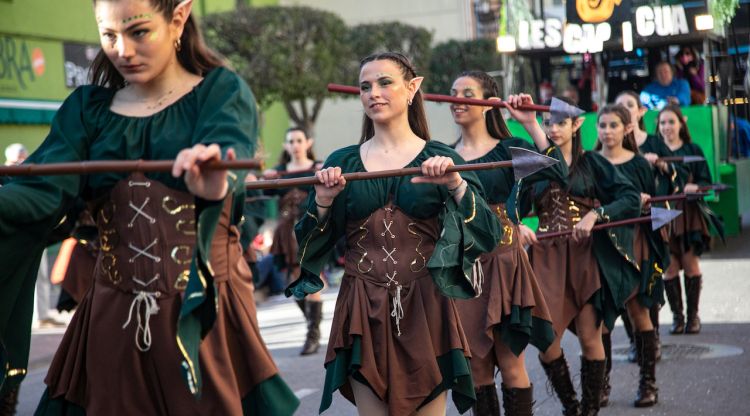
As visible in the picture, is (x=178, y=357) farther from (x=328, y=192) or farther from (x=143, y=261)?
(x=328, y=192)

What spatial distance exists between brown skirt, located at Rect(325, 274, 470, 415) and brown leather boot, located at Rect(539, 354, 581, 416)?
1.89m

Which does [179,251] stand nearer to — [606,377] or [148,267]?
[148,267]

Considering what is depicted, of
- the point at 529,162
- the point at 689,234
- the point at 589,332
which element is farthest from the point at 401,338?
the point at 689,234

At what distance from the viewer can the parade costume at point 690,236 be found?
10.6 meters

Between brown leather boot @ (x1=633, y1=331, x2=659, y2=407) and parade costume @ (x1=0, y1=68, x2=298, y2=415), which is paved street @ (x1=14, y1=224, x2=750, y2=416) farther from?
parade costume @ (x1=0, y1=68, x2=298, y2=415)

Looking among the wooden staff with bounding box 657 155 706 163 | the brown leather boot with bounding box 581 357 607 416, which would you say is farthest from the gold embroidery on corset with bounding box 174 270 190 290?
the wooden staff with bounding box 657 155 706 163

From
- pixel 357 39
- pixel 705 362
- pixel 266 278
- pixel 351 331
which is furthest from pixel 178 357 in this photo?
pixel 357 39

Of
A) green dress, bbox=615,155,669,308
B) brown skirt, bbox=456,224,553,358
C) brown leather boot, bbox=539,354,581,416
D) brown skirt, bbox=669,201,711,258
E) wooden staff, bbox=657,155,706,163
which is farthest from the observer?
brown skirt, bbox=669,201,711,258

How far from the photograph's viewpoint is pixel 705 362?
9.09m

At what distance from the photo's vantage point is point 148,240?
3568 millimetres

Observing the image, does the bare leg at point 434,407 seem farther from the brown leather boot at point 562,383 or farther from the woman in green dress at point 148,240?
the brown leather boot at point 562,383

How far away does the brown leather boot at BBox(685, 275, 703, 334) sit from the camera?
10555 millimetres

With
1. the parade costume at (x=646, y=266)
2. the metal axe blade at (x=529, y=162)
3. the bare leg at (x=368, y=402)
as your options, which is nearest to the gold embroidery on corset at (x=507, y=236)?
the metal axe blade at (x=529, y=162)

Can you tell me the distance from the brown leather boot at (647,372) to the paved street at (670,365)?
0.23ft
